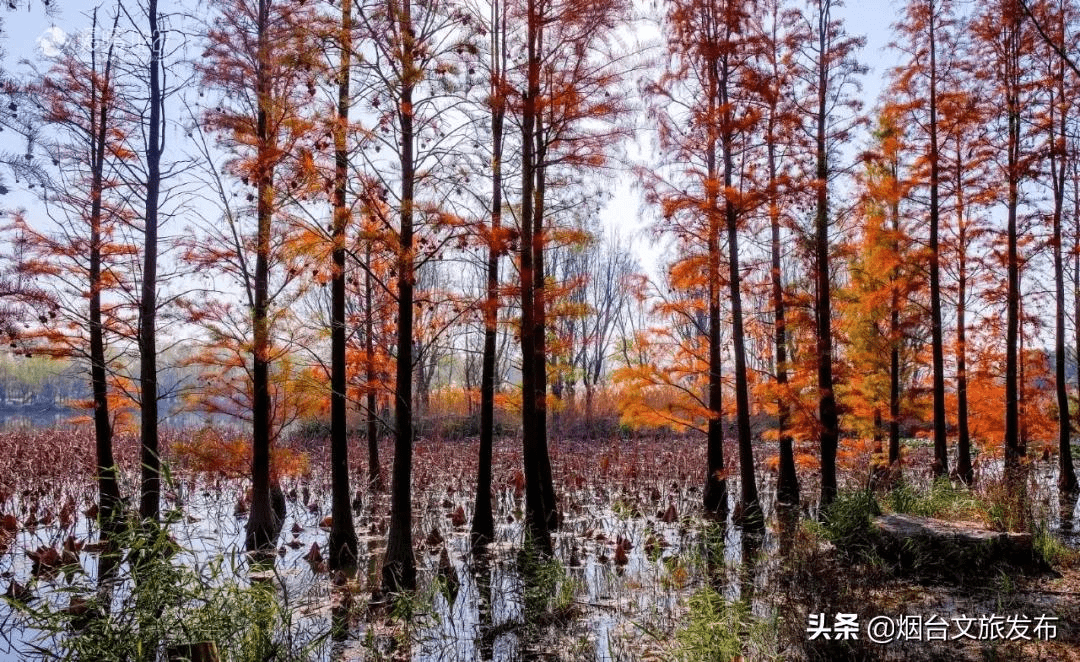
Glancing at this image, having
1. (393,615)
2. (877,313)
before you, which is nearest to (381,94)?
(393,615)

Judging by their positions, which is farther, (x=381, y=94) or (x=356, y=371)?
(x=356, y=371)

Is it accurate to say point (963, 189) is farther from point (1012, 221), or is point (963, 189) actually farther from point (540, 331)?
point (540, 331)

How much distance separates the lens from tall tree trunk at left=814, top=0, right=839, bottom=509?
504 inches

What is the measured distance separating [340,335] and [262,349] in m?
1.75

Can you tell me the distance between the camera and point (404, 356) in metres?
9.02

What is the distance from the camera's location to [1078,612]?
6590 millimetres

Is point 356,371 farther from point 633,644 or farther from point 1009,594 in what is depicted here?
point 1009,594

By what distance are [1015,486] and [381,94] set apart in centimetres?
1120

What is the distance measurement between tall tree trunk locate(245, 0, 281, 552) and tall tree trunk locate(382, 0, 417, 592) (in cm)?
297

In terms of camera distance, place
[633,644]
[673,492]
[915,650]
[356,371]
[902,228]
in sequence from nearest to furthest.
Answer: [915,650] < [633,644] < [356,371] < [673,492] < [902,228]

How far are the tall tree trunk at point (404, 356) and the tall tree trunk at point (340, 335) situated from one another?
29.2 inches

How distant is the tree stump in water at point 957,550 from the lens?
8.11m

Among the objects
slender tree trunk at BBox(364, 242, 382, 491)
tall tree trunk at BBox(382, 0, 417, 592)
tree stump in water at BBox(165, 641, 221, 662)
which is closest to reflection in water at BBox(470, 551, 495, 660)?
tall tree trunk at BBox(382, 0, 417, 592)

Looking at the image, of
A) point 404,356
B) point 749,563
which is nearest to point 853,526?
point 749,563
